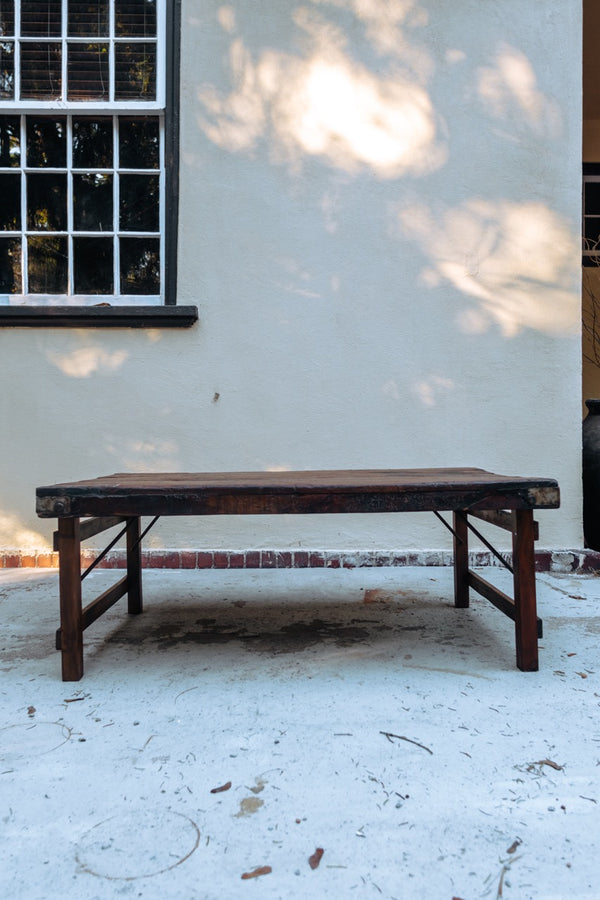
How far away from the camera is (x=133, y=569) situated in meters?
2.72

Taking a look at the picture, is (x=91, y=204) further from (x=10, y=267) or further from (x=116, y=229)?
(x=10, y=267)

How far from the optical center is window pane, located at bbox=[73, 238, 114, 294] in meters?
3.78

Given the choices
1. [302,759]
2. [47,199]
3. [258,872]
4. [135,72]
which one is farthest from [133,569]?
[135,72]

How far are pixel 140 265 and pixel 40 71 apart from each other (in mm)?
1309

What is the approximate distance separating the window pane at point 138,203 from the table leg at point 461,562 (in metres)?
2.59

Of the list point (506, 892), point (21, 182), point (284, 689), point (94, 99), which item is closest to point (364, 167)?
point (94, 99)

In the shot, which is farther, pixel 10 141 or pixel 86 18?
pixel 10 141

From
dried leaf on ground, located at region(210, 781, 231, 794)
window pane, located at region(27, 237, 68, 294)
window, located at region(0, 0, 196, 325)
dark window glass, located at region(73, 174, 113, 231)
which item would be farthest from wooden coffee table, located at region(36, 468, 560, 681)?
dark window glass, located at region(73, 174, 113, 231)

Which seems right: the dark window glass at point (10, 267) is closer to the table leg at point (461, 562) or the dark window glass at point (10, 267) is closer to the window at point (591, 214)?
the table leg at point (461, 562)

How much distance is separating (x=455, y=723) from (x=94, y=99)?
3944 mm

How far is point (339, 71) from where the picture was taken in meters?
3.63

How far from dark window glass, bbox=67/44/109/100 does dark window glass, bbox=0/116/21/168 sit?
0.40 meters

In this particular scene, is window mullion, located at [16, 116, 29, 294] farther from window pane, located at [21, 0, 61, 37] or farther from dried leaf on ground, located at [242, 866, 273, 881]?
dried leaf on ground, located at [242, 866, 273, 881]

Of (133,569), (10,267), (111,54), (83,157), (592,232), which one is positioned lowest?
(133,569)
